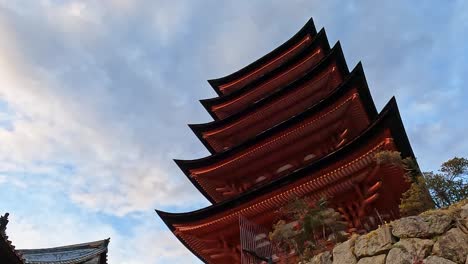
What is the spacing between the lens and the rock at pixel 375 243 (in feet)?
22.1

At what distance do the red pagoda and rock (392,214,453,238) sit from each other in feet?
10.2

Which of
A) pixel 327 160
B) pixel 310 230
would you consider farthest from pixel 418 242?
pixel 327 160

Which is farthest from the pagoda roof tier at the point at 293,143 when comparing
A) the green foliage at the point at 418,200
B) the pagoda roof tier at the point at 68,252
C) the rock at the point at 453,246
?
the pagoda roof tier at the point at 68,252

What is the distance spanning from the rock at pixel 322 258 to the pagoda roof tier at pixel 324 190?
3129 millimetres

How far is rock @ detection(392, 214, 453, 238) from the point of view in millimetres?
6426

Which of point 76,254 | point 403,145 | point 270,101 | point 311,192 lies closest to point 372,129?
point 403,145

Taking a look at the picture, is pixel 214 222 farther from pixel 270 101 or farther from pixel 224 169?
pixel 270 101

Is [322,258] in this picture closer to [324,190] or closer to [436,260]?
[436,260]

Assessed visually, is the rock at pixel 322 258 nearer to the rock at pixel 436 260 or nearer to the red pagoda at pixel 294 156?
the rock at pixel 436 260

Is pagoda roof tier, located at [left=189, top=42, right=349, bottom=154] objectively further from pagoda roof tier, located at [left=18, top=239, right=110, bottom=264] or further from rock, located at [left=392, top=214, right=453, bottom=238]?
rock, located at [left=392, top=214, right=453, bottom=238]

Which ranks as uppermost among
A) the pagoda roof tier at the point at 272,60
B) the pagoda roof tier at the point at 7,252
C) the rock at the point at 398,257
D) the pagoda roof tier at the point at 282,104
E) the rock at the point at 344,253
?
the pagoda roof tier at the point at 272,60

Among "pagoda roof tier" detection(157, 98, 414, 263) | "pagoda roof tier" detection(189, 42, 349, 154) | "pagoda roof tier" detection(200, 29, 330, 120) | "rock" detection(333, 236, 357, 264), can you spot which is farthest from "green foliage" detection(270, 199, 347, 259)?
"pagoda roof tier" detection(200, 29, 330, 120)

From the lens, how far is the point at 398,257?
6.40m

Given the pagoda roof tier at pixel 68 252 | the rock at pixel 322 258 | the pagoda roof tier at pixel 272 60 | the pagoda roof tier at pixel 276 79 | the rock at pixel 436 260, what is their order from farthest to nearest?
the pagoda roof tier at pixel 272 60, the pagoda roof tier at pixel 68 252, the pagoda roof tier at pixel 276 79, the rock at pixel 322 258, the rock at pixel 436 260
